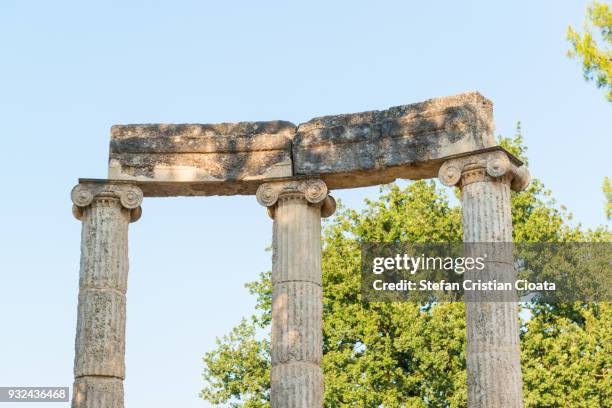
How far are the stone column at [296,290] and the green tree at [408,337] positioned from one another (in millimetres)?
15080

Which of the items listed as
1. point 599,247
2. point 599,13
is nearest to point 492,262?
point 599,13

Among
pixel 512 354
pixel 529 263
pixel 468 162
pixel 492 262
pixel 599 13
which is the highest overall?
pixel 599 13

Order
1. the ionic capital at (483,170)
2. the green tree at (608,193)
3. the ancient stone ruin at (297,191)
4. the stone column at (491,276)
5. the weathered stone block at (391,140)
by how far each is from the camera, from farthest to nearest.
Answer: the green tree at (608,193)
the weathered stone block at (391,140)
the ionic capital at (483,170)
the ancient stone ruin at (297,191)
the stone column at (491,276)

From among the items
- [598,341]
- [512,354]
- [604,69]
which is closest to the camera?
[512,354]

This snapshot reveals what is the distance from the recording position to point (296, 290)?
2194cm

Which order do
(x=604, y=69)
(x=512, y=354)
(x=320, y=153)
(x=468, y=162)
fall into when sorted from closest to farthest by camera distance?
(x=512, y=354) → (x=468, y=162) → (x=320, y=153) → (x=604, y=69)

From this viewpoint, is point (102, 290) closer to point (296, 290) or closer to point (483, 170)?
point (296, 290)

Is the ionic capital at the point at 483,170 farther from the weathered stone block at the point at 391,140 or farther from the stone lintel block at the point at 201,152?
the stone lintel block at the point at 201,152

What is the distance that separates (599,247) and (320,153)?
63.3 ft

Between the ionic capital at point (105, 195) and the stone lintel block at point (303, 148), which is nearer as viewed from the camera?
the stone lintel block at point (303, 148)

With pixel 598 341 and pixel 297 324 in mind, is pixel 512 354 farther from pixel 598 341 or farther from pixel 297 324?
pixel 598 341

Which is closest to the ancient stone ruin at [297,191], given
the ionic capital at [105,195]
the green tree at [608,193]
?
the ionic capital at [105,195]

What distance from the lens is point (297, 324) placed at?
2170 cm

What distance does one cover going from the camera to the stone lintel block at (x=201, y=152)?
23344mm
